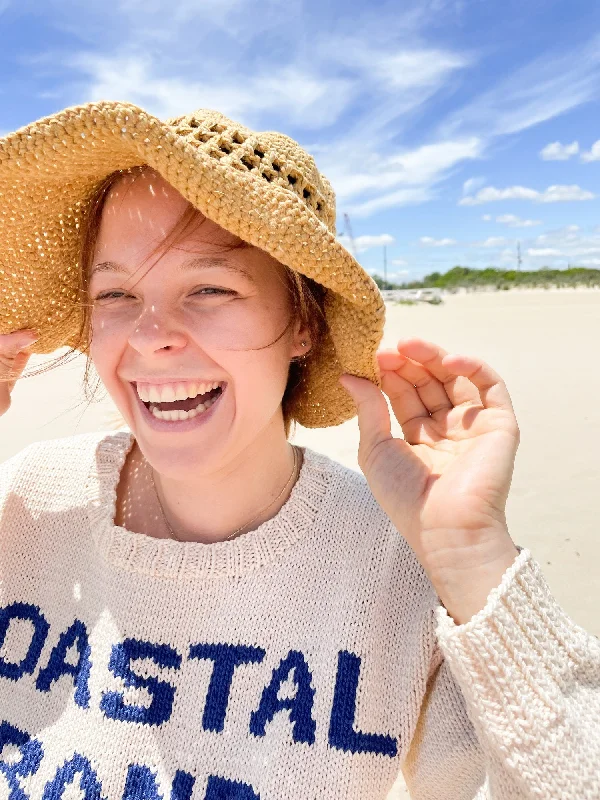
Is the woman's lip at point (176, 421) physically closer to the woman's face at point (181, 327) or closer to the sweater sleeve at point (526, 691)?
the woman's face at point (181, 327)

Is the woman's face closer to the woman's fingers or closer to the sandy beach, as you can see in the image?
the woman's fingers

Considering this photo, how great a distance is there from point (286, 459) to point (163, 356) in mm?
504

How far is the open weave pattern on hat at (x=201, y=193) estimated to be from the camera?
1195mm

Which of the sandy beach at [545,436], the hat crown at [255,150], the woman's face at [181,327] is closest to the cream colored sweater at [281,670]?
the woman's face at [181,327]

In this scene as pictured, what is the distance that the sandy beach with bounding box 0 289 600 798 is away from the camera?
135 inches

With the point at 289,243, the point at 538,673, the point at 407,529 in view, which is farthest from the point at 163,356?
the point at 538,673

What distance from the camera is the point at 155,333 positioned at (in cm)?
132

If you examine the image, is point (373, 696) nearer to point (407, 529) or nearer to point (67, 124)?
point (407, 529)

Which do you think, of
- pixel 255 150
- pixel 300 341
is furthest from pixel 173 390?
pixel 255 150

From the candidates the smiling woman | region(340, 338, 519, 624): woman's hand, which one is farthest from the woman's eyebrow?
region(340, 338, 519, 624): woman's hand

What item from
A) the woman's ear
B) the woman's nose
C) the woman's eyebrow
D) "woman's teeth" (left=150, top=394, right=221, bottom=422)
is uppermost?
the woman's eyebrow

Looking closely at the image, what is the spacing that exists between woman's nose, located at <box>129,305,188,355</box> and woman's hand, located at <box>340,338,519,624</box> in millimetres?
475

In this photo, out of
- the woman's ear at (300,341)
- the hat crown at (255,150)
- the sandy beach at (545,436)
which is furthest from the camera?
the sandy beach at (545,436)

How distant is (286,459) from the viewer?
1698 millimetres
